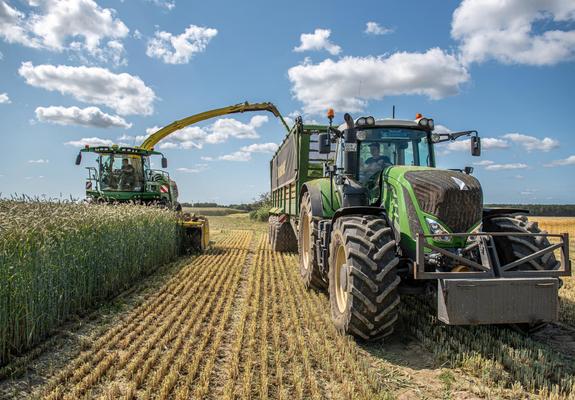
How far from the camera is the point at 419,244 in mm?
4176

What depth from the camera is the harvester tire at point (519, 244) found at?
15.4ft

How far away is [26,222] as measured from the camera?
5.35 meters

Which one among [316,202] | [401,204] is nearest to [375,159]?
[316,202]

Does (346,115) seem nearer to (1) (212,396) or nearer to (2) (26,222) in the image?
(1) (212,396)

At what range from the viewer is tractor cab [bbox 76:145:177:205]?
1349 cm

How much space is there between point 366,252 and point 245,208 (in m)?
44.5

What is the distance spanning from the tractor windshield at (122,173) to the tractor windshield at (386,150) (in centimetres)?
→ 963

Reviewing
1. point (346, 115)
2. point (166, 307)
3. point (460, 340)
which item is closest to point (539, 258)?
point (460, 340)

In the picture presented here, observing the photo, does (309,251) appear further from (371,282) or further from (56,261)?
(56,261)

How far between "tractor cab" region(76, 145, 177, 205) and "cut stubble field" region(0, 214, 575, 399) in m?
7.94

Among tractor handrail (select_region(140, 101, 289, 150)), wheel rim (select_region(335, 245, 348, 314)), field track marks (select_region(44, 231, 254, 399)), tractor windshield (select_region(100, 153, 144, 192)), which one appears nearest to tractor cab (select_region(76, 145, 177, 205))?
tractor windshield (select_region(100, 153, 144, 192))

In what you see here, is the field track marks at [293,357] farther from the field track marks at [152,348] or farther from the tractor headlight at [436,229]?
the tractor headlight at [436,229]

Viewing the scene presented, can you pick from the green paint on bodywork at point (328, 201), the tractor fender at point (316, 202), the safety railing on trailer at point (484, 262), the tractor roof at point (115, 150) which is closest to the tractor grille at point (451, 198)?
the safety railing on trailer at point (484, 262)

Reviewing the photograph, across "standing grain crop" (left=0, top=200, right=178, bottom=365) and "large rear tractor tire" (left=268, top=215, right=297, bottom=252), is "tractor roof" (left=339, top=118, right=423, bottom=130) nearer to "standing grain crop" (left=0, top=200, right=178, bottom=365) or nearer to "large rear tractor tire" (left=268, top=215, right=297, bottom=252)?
"standing grain crop" (left=0, top=200, right=178, bottom=365)
